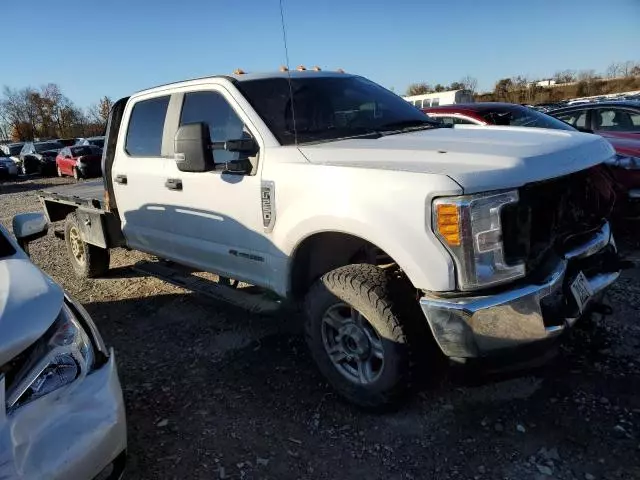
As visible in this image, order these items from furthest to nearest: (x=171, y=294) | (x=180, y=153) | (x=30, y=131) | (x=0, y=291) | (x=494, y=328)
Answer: (x=30, y=131), (x=171, y=294), (x=180, y=153), (x=494, y=328), (x=0, y=291)

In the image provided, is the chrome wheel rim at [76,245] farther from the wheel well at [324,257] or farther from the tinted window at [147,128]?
the wheel well at [324,257]

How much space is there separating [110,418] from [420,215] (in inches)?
61.7

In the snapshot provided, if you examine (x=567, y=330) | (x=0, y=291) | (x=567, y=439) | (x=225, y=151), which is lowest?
(x=567, y=439)

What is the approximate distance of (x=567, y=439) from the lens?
266 centimetres

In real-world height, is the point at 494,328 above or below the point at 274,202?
below

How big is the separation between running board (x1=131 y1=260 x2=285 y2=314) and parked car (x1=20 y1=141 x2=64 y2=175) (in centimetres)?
2224

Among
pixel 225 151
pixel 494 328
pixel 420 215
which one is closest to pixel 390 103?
pixel 225 151

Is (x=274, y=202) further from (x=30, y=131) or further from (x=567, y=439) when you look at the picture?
(x=30, y=131)

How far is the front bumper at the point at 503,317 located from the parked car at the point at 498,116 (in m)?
4.58

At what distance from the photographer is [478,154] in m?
2.57

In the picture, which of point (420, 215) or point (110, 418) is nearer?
point (110, 418)

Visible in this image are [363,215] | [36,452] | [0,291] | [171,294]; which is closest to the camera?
[36,452]

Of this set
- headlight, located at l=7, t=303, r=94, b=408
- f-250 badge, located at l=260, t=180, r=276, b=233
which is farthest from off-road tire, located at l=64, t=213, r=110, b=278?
headlight, located at l=7, t=303, r=94, b=408

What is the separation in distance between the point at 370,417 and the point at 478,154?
1.56 meters
